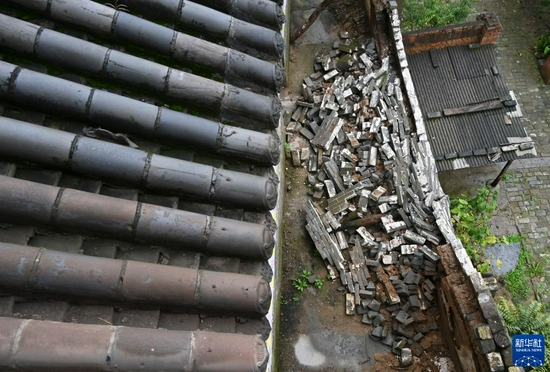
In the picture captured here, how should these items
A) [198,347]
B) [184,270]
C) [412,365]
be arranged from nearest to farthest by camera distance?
1. [198,347]
2. [184,270]
3. [412,365]

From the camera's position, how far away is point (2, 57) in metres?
Answer: 4.98

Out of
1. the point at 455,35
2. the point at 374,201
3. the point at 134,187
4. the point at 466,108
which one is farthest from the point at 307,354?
the point at 455,35

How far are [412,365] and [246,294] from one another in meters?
9.15

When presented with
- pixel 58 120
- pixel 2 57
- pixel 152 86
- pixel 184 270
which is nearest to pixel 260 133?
pixel 152 86

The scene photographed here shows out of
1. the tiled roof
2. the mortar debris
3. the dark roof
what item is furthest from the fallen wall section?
the tiled roof

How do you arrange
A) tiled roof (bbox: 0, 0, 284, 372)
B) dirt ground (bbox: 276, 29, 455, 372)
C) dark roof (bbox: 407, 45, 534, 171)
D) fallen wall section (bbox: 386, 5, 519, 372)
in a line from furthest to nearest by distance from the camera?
1. dark roof (bbox: 407, 45, 534, 171)
2. dirt ground (bbox: 276, 29, 455, 372)
3. fallen wall section (bbox: 386, 5, 519, 372)
4. tiled roof (bbox: 0, 0, 284, 372)

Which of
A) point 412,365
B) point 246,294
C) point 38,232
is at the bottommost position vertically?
point 412,365

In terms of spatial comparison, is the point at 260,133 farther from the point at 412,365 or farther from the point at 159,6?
the point at 412,365

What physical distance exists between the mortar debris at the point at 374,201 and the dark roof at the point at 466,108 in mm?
1727

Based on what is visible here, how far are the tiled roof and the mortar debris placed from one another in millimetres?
7997

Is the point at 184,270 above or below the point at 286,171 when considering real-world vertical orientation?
below

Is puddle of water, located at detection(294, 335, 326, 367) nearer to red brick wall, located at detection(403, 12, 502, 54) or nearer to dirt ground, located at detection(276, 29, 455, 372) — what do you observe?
dirt ground, located at detection(276, 29, 455, 372)

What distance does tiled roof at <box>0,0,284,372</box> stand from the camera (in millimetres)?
4055

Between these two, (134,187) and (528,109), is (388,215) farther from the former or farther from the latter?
(528,109)
